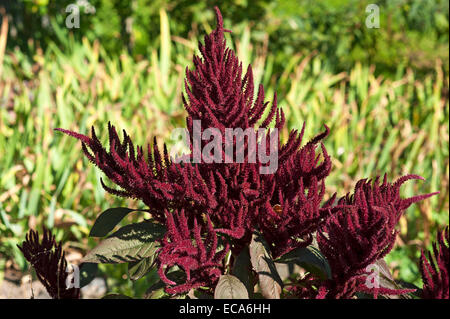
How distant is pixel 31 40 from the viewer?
149 inches

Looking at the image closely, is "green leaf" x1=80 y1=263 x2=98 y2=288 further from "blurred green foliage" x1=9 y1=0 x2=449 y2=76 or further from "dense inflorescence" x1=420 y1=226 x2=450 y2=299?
"blurred green foliage" x1=9 y1=0 x2=449 y2=76

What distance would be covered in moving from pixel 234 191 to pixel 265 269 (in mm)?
151

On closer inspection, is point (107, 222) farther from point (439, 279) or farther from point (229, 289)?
point (439, 279)

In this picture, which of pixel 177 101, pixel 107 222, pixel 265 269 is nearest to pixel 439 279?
pixel 265 269

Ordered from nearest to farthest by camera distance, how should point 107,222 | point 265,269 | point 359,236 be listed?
point 359,236 → point 265,269 → point 107,222

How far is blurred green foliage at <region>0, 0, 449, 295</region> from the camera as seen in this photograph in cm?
210

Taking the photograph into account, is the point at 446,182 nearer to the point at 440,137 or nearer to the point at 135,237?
→ the point at 440,137

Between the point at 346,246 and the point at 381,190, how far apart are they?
169mm

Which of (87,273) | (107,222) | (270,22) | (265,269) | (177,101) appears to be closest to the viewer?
(265,269)

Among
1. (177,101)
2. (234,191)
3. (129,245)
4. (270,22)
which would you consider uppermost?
(270,22)

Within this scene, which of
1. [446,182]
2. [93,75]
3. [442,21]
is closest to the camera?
[446,182]

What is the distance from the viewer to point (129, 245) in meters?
0.95

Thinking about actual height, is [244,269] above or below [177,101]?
below

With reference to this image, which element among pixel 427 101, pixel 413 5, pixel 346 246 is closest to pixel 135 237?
pixel 346 246
